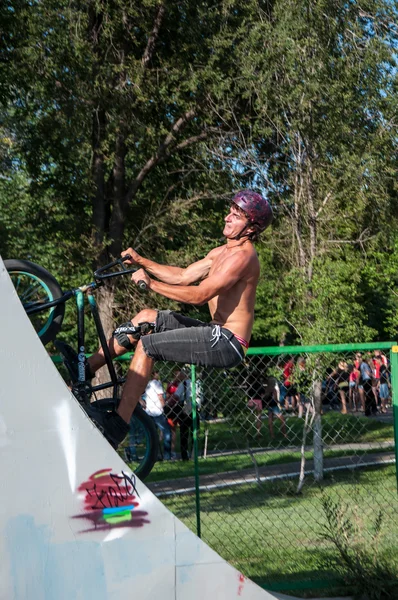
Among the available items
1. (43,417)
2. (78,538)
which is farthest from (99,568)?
(43,417)

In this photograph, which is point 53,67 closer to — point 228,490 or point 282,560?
point 228,490

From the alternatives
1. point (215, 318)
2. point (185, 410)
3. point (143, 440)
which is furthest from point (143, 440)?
point (185, 410)

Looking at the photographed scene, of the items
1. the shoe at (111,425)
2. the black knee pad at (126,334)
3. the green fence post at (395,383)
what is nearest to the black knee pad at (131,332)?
the black knee pad at (126,334)

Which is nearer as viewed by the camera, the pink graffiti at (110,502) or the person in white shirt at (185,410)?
the pink graffiti at (110,502)

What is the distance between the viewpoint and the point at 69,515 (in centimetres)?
340

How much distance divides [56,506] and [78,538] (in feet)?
0.60

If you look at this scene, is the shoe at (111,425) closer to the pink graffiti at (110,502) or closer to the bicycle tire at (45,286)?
the bicycle tire at (45,286)

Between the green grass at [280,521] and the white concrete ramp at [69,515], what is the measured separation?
10.5 ft

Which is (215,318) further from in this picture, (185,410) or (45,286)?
(185,410)

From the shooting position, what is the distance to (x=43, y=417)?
3.42 m

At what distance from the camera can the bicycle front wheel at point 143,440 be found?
513cm

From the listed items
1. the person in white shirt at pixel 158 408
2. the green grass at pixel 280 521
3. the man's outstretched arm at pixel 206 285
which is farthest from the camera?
the green grass at pixel 280 521

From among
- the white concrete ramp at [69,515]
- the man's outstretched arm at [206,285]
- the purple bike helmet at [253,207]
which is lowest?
the white concrete ramp at [69,515]

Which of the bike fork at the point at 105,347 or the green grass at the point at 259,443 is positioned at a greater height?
the bike fork at the point at 105,347
